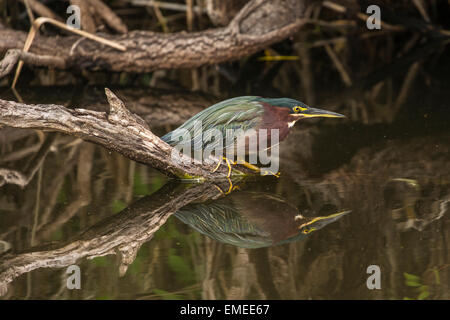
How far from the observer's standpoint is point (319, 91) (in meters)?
6.88

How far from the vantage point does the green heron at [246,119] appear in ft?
13.1

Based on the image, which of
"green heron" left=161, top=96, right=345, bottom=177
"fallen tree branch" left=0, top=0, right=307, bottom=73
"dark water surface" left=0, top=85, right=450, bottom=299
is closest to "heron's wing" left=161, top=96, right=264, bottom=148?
"green heron" left=161, top=96, right=345, bottom=177

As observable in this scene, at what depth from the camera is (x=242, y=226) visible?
3.55 metres

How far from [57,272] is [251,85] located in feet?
15.1

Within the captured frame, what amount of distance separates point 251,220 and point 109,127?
963mm

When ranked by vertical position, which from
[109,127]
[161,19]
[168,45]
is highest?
[161,19]

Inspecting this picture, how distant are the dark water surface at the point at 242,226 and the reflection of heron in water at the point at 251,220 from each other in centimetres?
1

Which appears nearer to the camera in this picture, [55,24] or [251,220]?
[251,220]

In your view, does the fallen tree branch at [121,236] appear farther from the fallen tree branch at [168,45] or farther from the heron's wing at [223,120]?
the fallen tree branch at [168,45]

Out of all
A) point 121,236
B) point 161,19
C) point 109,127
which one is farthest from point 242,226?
point 161,19

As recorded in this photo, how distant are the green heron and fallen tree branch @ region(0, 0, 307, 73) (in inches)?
121

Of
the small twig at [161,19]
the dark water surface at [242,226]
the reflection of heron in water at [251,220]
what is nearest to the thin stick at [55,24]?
the small twig at [161,19]

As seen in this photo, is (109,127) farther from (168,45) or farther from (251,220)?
(168,45)
